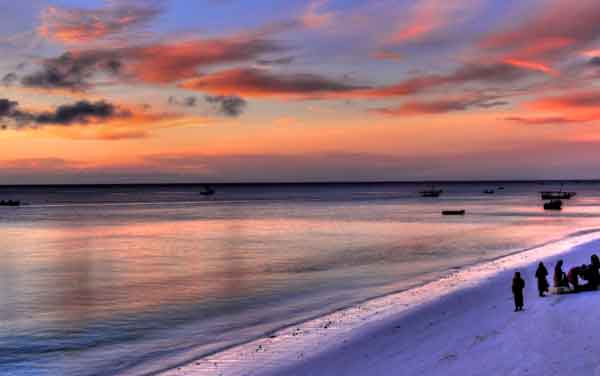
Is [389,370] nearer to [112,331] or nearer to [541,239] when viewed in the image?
[112,331]

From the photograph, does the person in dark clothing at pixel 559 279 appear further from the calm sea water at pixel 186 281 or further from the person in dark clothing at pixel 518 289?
the calm sea water at pixel 186 281

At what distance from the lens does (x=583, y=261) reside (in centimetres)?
3503

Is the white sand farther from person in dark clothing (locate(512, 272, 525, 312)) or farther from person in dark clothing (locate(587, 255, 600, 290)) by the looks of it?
person in dark clothing (locate(587, 255, 600, 290))

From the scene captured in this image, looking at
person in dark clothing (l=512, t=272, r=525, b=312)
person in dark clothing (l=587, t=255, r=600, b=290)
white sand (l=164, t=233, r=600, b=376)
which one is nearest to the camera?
white sand (l=164, t=233, r=600, b=376)

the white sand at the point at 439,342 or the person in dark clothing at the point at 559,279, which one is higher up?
the person in dark clothing at the point at 559,279

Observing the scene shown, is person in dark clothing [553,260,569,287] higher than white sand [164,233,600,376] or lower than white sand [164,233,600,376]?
higher

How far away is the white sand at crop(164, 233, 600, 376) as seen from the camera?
1438 cm

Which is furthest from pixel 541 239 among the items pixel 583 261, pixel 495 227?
Answer: pixel 583 261

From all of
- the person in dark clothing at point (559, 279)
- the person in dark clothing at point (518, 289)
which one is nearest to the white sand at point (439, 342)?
the person in dark clothing at point (518, 289)

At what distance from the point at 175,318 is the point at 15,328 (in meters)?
6.38

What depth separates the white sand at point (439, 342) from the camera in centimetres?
1438

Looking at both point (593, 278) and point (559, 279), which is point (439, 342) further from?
point (593, 278)

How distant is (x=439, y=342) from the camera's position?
684 inches

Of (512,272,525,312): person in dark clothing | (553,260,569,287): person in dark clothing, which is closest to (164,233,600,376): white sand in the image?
(512,272,525,312): person in dark clothing
